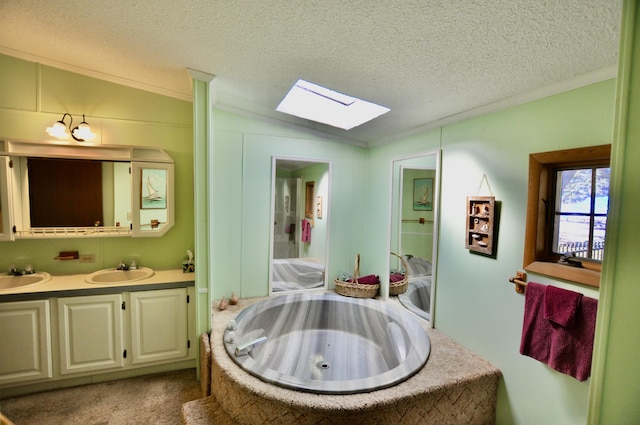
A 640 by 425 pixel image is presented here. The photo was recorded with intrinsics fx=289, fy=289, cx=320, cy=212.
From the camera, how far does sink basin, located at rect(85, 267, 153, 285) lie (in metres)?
2.57

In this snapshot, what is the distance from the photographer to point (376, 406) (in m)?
1.55

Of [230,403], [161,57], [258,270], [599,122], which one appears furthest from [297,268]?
[599,122]

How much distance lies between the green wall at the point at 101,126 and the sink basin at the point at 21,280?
0.14m

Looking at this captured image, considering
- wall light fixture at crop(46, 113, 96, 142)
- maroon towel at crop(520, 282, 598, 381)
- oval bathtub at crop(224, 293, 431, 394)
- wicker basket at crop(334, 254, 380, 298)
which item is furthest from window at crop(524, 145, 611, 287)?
wall light fixture at crop(46, 113, 96, 142)

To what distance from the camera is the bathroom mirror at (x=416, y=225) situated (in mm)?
2545

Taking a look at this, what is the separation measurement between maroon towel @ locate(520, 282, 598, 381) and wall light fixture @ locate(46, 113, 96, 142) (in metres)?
3.51

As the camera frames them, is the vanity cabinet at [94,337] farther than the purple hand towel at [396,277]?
No

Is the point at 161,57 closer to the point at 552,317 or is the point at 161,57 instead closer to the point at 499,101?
the point at 499,101

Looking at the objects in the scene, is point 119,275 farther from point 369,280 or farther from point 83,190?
point 369,280

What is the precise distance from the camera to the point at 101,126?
262 cm

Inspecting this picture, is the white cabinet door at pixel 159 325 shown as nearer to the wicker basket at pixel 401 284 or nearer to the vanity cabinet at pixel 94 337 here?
the vanity cabinet at pixel 94 337

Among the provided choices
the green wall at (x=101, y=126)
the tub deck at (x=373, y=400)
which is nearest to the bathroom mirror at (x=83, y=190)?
the green wall at (x=101, y=126)

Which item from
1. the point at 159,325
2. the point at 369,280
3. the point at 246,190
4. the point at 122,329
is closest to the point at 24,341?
the point at 122,329

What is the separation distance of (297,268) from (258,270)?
49cm
